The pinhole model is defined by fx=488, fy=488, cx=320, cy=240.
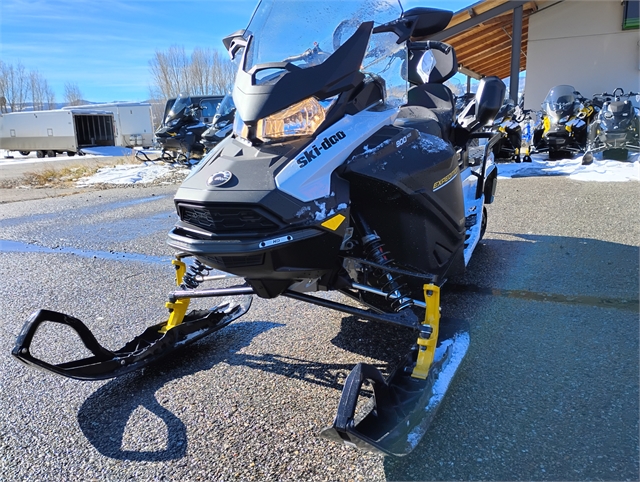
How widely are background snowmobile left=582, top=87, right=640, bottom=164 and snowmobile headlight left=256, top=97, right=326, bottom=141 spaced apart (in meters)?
9.62

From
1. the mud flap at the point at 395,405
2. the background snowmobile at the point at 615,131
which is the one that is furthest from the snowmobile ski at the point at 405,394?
the background snowmobile at the point at 615,131

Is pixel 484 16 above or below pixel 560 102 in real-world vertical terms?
above

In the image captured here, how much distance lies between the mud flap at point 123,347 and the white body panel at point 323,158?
52.3 inches

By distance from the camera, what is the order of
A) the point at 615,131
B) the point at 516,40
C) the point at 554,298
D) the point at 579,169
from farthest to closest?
the point at 516,40 → the point at 615,131 → the point at 579,169 → the point at 554,298

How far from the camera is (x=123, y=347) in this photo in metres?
2.79

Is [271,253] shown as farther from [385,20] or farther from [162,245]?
[162,245]

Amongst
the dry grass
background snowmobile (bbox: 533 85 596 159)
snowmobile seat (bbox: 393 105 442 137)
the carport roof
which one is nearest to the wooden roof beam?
the carport roof

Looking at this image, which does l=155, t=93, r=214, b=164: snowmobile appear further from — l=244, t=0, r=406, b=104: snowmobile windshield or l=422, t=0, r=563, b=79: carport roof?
l=244, t=0, r=406, b=104: snowmobile windshield

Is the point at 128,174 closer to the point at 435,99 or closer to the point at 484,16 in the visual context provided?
the point at 484,16

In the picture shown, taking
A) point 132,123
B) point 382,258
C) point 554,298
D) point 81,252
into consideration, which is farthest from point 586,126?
point 132,123

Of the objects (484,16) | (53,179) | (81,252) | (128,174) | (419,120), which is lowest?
(53,179)

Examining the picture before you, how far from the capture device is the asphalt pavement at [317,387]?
1.98 m

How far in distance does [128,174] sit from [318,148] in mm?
12659

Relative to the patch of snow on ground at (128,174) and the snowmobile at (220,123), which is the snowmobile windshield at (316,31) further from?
the patch of snow on ground at (128,174)
